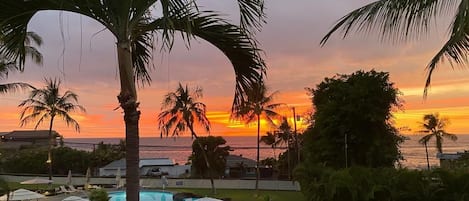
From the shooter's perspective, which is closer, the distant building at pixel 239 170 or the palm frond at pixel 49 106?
the distant building at pixel 239 170

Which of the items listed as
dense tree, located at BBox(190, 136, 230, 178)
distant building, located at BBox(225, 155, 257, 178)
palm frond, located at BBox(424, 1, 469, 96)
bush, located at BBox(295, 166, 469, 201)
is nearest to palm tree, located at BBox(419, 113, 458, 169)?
distant building, located at BBox(225, 155, 257, 178)

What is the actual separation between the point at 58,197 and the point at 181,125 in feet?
26.1

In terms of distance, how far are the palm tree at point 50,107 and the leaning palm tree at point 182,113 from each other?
5875 millimetres

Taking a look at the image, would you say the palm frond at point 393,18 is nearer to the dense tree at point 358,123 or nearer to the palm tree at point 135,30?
the palm tree at point 135,30

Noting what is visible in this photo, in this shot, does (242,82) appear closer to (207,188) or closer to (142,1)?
(142,1)

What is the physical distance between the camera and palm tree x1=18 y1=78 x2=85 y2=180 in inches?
1114

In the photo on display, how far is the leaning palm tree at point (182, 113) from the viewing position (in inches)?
1022

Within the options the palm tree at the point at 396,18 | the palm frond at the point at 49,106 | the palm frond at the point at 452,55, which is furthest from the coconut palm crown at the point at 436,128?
the palm tree at the point at 396,18

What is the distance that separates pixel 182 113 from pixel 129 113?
2228 centimetres

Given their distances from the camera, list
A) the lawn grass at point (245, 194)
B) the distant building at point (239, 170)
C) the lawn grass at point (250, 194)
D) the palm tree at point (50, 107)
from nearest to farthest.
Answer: the lawn grass at point (250, 194), the lawn grass at point (245, 194), the distant building at point (239, 170), the palm tree at point (50, 107)

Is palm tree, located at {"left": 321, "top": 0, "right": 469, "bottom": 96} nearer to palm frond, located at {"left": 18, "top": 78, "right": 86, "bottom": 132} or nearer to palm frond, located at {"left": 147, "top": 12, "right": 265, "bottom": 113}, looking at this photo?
palm frond, located at {"left": 147, "top": 12, "right": 265, "bottom": 113}

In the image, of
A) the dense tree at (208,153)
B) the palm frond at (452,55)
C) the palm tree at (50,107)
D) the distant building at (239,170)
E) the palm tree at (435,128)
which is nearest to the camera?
the palm frond at (452,55)

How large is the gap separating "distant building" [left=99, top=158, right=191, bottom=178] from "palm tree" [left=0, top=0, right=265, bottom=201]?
991 inches

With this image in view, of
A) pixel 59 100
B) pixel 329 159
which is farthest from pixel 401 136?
pixel 59 100
